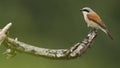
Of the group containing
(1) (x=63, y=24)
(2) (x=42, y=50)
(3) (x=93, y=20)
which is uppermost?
(2) (x=42, y=50)

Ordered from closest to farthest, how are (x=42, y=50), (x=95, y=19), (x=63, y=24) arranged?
(x=42, y=50) → (x=95, y=19) → (x=63, y=24)

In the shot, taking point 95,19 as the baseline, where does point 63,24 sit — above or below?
below

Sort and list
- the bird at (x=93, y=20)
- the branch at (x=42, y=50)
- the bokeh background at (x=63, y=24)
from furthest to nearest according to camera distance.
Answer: the bokeh background at (x=63, y=24), the bird at (x=93, y=20), the branch at (x=42, y=50)

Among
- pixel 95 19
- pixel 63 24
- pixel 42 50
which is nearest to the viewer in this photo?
pixel 42 50

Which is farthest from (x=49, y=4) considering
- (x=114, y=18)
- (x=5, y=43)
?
(x=5, y=43)

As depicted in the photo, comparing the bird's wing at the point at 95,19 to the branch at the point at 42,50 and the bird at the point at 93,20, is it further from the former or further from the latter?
the branch at the point at 42,50

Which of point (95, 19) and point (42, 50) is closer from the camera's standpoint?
point (42, 50)

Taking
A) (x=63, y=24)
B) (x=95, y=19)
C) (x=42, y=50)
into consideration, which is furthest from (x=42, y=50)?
(x=63, y=24)

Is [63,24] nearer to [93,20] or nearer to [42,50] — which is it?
[93,20]

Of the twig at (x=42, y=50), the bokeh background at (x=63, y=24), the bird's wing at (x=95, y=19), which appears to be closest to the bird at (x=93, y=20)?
the bird's wing at (x=95, y=19)
